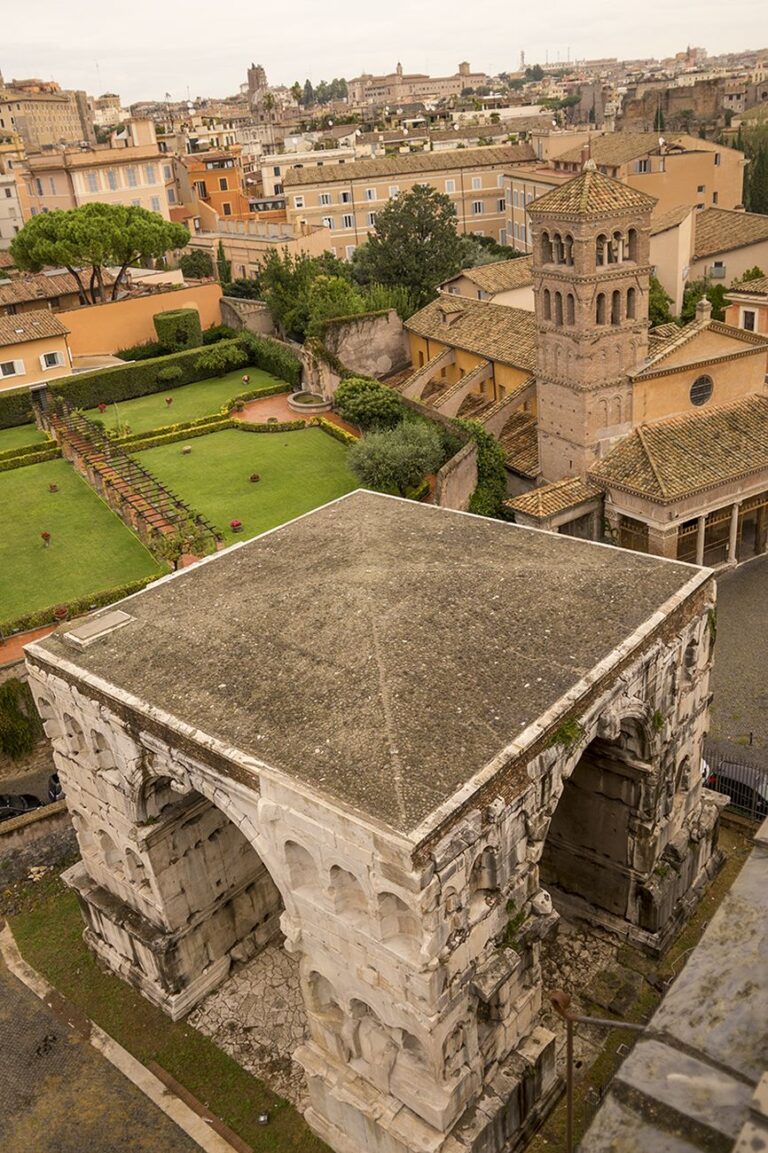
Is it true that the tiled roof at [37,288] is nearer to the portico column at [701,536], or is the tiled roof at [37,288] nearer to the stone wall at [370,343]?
the stone wall at [370,343]

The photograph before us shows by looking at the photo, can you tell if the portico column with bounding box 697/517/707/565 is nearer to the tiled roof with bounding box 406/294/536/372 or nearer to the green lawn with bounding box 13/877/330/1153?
the tiled roof with bounding box 406/294/536/372

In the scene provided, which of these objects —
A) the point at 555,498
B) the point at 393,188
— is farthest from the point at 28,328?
the point at 393,188

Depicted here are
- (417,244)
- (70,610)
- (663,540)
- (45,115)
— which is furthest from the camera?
(45,115)

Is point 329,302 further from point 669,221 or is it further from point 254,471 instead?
A: point 669,221

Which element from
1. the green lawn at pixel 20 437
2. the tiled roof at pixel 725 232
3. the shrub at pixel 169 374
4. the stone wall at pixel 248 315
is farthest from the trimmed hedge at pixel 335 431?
the tiled roof at pixel 725 232

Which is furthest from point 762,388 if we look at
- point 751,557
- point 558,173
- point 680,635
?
point 558,173

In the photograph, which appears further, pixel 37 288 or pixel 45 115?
pixel 45 115
